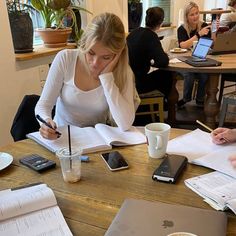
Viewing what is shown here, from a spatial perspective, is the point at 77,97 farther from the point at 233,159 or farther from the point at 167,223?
the point at 167,223

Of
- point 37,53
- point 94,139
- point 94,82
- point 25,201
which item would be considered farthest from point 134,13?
point 25,201

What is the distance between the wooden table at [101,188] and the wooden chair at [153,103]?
164cm

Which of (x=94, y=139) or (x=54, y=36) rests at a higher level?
(x=54, y=36)

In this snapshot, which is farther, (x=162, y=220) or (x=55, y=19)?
(x=55, y=19)

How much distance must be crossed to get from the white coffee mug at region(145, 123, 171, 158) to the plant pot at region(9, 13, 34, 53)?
159 cm

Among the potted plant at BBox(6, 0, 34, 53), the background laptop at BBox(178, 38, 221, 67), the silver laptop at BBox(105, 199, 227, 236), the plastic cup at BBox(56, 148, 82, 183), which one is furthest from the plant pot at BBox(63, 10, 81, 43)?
the silver laptop at BBox(105, 199, 227, 236)

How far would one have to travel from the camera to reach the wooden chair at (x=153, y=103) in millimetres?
2768

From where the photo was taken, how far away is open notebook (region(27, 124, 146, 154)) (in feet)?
3.91

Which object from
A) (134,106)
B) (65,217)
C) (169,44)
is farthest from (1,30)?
(169,44)

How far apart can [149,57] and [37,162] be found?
6.54 feet

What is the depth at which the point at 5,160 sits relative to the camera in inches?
43.2

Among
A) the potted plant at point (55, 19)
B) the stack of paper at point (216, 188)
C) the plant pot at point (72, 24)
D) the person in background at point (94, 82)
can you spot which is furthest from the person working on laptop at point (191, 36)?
the stack of paper at point (216, 188)

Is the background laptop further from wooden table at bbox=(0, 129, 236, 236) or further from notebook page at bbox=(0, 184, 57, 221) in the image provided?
notebook page at bbox=(0, 184, 57, 221)

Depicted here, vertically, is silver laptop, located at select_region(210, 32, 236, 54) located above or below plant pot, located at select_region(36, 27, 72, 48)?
below
